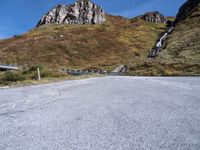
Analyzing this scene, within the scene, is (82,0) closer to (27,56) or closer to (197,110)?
(27,56)

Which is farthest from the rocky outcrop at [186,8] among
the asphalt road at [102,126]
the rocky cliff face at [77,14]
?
the asphalt road at [102,126]

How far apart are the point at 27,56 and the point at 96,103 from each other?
196 feet

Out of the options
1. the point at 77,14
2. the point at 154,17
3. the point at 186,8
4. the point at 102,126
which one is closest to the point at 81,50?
the point at 102,126

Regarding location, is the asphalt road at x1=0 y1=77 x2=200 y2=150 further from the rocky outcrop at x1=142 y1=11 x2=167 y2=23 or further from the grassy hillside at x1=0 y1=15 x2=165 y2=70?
the rocky outcrop at x1=142 y1=11 x2=167 y2=23

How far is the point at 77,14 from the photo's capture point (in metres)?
136

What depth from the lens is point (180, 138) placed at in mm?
4051

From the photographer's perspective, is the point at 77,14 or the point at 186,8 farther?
the point at 77,14

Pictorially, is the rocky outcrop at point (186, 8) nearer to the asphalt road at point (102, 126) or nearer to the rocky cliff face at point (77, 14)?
the rocky cliff face at point (77, 14)

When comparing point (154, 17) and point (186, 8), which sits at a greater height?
point (154, 17)

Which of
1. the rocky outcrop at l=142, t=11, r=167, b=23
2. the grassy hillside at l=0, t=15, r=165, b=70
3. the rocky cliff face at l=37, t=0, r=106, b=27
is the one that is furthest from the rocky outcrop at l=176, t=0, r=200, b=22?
the rocky cliff face at l=37, t=0, r=106, b=27

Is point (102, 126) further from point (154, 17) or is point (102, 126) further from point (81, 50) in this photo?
point (154, 17)

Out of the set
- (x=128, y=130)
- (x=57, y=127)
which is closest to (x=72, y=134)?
(x=57, y=127)

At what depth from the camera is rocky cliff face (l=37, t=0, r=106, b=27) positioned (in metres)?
132

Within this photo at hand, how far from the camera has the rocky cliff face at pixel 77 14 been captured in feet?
432
